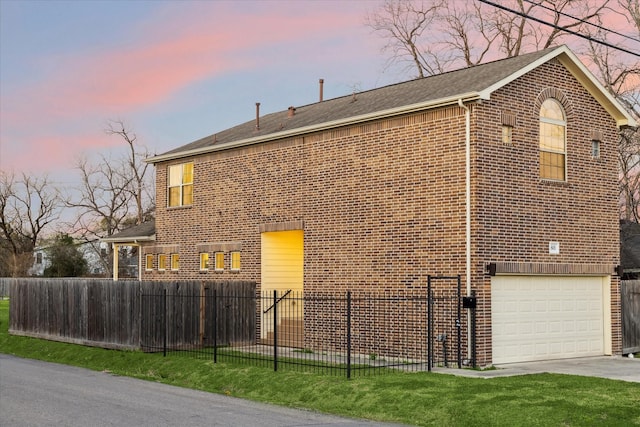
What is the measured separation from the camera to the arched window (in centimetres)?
2083

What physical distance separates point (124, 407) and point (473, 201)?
9235 mm

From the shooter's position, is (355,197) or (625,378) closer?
(625,378)

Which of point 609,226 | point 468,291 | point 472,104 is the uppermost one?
point 472,104

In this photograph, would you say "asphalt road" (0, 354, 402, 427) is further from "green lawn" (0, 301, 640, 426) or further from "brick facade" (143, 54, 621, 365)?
"brick facade" (143, 54, 621, 365)

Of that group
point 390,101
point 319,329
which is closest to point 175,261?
point 319,329

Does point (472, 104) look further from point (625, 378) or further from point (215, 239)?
point (215, 239)

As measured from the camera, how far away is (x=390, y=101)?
22766mm

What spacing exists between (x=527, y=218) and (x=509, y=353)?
3367 millimetres

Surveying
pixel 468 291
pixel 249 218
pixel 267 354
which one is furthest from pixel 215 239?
pixel 468 291

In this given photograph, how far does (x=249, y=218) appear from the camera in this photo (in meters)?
25.8

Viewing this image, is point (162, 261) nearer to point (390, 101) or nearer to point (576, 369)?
point (390, 101)

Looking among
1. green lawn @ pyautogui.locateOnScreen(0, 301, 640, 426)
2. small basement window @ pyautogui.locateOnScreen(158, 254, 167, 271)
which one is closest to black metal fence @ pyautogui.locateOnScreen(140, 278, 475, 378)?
green lawn @ pyautogui.locateOnScreen(0, 301, 640, 426)

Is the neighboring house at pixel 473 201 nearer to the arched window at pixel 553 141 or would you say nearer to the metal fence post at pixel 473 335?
the arched window at pixel 553 141

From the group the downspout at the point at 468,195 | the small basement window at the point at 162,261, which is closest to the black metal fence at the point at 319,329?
the downspout at the point at 468,195
